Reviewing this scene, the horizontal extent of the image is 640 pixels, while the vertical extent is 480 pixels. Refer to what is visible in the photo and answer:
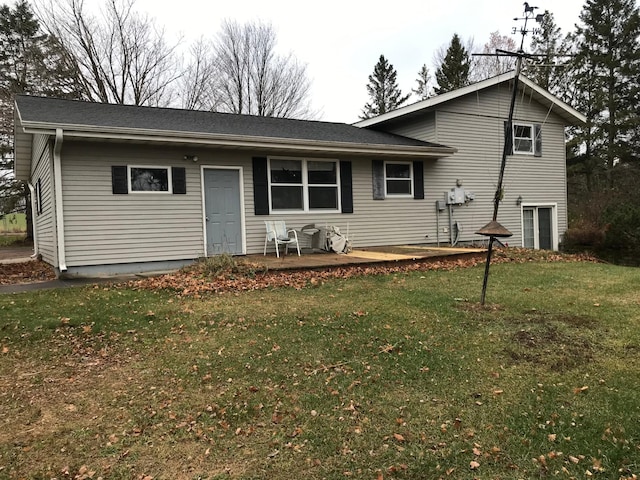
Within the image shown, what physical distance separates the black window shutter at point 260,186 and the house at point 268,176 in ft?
0.07

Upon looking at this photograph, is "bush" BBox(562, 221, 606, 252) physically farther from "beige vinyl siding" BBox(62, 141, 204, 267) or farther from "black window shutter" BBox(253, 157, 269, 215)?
"beige vinyl siding" BBox(62, 141, 204, 267)

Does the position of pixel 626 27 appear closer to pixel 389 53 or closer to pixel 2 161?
pixel 389 53

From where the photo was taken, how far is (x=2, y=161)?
773 inches

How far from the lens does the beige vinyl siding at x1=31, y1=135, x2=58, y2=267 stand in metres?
7.71

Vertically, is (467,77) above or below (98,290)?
above

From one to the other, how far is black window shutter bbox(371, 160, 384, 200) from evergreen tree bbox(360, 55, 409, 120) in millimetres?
23310

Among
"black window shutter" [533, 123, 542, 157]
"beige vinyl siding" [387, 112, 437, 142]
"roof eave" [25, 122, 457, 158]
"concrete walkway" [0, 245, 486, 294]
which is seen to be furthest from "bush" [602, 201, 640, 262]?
"concrete walkway" [0, 245, 486, 294]

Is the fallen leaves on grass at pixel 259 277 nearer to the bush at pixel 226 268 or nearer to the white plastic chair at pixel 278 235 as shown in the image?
the bush at pixel 226 268

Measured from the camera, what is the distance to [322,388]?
314 cm

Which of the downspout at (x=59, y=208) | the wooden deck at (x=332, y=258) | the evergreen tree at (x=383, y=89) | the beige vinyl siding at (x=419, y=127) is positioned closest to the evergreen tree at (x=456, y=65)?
the evergreen tree at (x=383, y=89)

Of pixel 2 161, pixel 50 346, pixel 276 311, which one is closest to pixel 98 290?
pixel 50 346

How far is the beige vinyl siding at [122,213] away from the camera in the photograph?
24.9 feet

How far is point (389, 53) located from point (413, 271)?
95.3 ft

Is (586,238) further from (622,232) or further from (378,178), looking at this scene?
(378,178)
